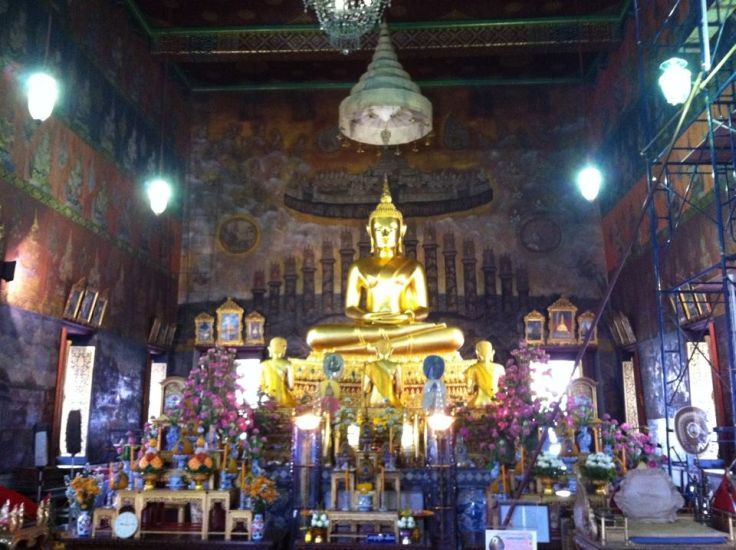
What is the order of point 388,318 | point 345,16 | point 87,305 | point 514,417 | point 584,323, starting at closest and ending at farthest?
1. point 514,417
2. point 345,16
3. point 87,305
4. point 388,318
5. point 584,323

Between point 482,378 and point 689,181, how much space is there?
3.08 meters

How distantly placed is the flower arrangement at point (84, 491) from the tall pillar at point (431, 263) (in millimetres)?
6544

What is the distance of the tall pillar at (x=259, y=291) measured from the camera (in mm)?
11680

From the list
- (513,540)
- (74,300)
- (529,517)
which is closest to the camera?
(513,540)

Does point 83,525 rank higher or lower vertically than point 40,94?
lower

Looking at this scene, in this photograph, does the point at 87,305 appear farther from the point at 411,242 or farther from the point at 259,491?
the point at 411,242

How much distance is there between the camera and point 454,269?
1170 cm

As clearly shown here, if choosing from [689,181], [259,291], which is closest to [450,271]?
[259,291]

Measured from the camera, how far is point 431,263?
38.4 feet

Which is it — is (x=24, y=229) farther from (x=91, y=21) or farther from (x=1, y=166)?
(x=91, y=21)

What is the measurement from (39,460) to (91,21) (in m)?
5.22

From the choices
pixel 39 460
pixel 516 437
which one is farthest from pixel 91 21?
pixel 516 437

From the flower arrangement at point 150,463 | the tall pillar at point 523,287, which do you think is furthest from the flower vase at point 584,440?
the tall pillar at point 523,287

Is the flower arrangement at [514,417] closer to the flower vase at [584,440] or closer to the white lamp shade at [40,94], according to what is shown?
the flower vase at [584,440]
